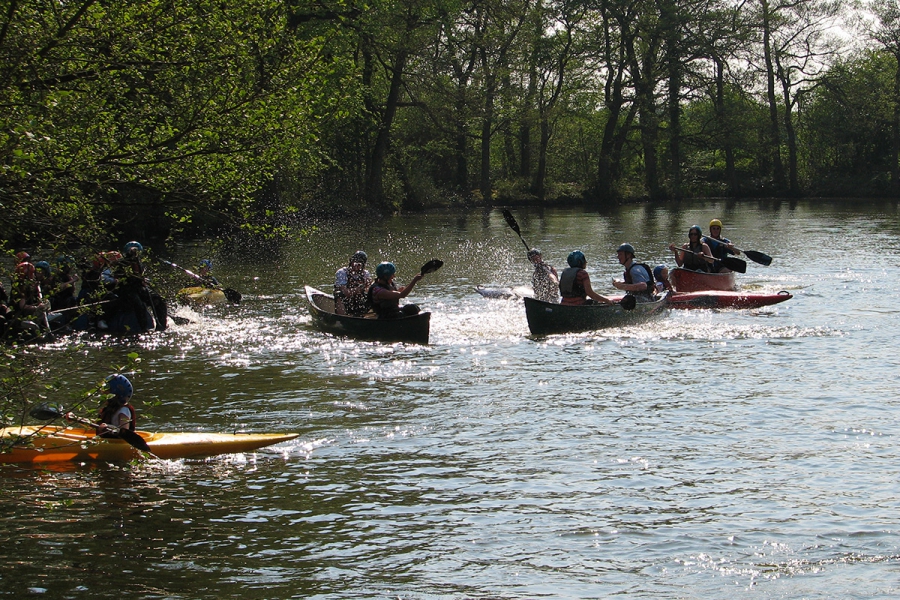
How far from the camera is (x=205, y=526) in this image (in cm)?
769

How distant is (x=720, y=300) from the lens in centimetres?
1805

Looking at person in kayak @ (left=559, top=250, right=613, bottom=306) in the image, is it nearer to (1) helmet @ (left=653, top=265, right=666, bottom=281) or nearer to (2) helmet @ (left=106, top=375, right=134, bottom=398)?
(1) helmet @ (left=653, top=265, right=666, bottom=281)

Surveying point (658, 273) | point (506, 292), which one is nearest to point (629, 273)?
point (658, 273)

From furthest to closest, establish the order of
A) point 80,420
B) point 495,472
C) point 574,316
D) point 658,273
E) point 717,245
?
point 717,245 < point 658,273 < point 574,316 < point 495,472 < point 80,420

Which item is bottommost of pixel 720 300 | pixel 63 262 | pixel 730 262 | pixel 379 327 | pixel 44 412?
pixel 720 300

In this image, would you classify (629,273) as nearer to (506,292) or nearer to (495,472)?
(506,292)

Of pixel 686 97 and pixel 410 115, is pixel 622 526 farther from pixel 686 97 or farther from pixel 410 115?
pixel 686 97

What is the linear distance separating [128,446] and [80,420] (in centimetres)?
256

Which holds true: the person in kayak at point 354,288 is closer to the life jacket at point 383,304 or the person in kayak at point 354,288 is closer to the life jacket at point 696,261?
the life jacket at point 383,304

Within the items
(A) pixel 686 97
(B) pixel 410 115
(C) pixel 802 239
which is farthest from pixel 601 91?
(C) pixel 802 239

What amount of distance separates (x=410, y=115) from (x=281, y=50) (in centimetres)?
3991

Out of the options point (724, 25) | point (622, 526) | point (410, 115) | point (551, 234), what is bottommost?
point (622, 526)

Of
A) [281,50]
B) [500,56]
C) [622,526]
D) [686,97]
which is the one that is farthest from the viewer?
[686,97]

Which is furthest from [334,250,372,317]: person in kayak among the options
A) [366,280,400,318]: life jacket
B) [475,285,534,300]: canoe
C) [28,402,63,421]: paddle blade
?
[28,402,63,421]: paddle blade
